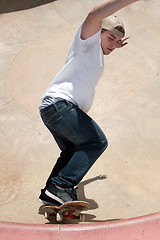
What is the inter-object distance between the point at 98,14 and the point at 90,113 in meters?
2.96

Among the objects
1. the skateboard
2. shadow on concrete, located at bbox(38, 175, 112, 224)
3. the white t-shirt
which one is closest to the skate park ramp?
shadow on concrete, located at bbox(38, 175, 112, 224)

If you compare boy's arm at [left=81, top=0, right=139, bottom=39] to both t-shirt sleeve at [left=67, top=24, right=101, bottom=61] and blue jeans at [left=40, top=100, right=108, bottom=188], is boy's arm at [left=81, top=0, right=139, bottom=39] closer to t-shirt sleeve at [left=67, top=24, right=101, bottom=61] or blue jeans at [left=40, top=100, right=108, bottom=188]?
t-shirt sleeve at [left=67, top=24, right=101, bottom=61]

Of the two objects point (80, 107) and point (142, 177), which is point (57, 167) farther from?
point (142, 177)

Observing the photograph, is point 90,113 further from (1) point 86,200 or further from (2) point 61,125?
(2) point 61,125

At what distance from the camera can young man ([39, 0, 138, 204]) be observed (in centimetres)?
316

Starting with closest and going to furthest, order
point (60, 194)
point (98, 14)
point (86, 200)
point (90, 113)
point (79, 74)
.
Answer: point (98, 14)
point (79, 74)
point (60, 194)
point (86, 200)
point (90, 113)

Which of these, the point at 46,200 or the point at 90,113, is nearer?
the point at 46,200

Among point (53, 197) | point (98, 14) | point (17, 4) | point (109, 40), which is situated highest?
point (98, 14)

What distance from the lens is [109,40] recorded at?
3.22 metres

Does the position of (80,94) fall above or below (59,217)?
above

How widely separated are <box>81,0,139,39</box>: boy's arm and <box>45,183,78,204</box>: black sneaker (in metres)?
1.48

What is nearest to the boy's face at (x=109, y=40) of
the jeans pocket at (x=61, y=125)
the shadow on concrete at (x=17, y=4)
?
the jeans pocket at (x=61, y=125)

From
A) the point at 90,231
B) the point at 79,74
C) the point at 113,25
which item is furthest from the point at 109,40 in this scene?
the point at 90,231

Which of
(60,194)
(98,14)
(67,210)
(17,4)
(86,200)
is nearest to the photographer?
(98,14)
